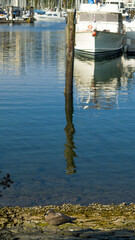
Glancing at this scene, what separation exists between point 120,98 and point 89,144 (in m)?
7.61

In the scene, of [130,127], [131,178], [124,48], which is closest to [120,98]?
[130,127]

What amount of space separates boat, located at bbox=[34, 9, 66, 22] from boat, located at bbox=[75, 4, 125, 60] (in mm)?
108187

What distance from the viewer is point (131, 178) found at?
10695 mm

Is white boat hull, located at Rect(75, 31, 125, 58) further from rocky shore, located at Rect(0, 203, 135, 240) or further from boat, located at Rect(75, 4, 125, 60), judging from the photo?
rocky shore, located at Rect(0, 203, 135, 240)

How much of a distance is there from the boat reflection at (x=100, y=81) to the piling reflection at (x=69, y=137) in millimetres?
606

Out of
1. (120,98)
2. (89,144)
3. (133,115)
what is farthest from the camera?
(120,98)

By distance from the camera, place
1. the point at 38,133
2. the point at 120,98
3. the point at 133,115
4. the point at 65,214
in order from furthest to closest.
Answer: the point at 120,98
the point at 133,115
the point at 38,133
the point at 65,214

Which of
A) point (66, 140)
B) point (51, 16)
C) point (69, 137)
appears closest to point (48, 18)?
point (51, 16)

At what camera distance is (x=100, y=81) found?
26.0m

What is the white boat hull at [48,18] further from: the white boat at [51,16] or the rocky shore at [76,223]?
the rocky shore at [76,223]

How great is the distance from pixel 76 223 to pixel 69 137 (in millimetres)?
6567

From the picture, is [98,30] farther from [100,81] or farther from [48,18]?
[48,18]

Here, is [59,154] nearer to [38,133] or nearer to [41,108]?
[38,133]

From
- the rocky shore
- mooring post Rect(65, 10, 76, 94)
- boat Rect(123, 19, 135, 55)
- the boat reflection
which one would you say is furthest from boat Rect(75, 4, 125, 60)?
the rocky shore
